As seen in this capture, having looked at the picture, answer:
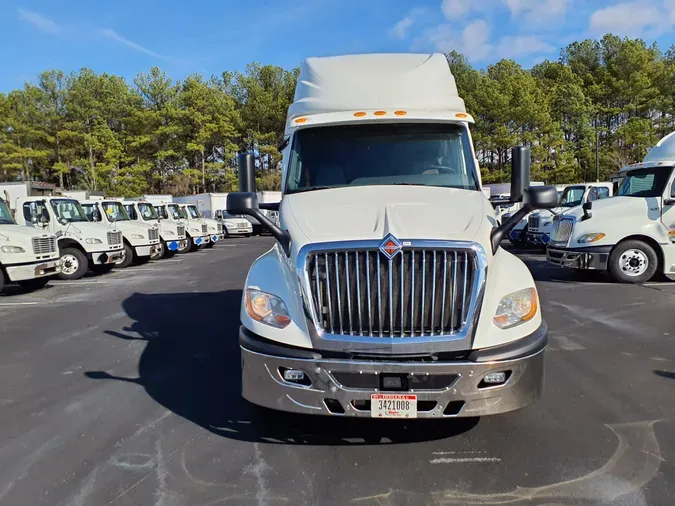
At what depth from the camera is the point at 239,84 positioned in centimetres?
5628

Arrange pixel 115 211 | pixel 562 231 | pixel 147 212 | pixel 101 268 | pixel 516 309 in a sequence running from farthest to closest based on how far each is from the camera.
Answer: pixel 147 212
pixel 115 211
pixel 101 268
pixel 562 231
pixel 516 309

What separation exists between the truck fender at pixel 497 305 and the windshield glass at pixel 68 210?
12941 mm

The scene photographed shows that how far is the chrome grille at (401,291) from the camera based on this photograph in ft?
10.8

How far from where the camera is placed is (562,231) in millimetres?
10719

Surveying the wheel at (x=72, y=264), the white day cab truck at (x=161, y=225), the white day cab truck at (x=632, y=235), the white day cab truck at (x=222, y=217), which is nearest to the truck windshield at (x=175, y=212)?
the white day cab truck at (x=161, y=225)

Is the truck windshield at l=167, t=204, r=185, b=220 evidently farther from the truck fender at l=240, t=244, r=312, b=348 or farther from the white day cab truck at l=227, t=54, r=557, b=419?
the truck fender at l=240, t=244, r=312, b=348

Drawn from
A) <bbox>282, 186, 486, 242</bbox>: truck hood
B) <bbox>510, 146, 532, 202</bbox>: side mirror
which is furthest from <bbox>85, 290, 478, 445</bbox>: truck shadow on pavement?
<bbox>510, 146, 532, 202</bbox>: side mirror

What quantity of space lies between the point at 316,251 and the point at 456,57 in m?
55.9

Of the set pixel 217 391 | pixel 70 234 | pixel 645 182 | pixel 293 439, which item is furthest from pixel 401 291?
pixel 70 234

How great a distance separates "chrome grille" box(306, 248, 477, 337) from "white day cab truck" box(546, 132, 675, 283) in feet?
26.4

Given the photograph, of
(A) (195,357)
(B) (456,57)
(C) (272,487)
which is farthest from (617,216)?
(B) (456,57)

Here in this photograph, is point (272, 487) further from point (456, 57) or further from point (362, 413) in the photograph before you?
point (456, 57)

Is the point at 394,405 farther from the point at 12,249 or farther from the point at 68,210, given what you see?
the point at 68,210

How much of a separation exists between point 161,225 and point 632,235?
14.7 meters
